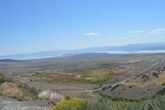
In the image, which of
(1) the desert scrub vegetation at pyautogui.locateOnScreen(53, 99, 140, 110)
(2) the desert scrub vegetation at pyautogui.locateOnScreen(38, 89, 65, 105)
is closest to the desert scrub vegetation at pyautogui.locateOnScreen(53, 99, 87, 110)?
(1) the desert scrub vegetation at pyautogui.locateOnScreen(53, 99, 140, 110)

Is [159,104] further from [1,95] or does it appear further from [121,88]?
[121,88]

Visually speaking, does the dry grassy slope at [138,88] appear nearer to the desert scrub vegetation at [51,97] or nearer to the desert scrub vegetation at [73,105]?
the desert scrub vegetation at [51,97]

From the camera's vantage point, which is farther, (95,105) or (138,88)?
(138,88)

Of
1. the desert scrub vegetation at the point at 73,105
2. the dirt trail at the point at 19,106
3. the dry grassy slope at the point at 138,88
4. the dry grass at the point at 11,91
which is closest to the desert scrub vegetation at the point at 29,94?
the dry grass at the point at 11,91

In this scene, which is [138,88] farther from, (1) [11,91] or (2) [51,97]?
(2) [51,97]

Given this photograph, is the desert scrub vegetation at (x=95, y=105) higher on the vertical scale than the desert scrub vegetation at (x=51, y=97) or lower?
higher

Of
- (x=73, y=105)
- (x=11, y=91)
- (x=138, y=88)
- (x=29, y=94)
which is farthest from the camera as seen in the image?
(x=138, y=88)

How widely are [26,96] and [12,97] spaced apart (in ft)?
3.08

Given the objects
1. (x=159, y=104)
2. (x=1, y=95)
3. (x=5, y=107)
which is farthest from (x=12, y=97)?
(x=159, y=104)

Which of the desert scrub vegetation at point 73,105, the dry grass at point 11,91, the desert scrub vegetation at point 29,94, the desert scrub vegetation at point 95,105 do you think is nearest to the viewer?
the desert scrub vegetation at point 95,105

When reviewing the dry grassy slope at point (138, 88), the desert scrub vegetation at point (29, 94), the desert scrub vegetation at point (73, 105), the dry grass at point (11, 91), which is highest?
the desert scrub vegetation at point (73, 105)

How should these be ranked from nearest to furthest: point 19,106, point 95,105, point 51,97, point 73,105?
point 95,105 < point 73,105 < point 19,106 < point 51,97

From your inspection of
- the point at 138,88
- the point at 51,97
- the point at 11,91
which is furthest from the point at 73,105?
the point at 138,88

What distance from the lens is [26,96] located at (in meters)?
22.5
